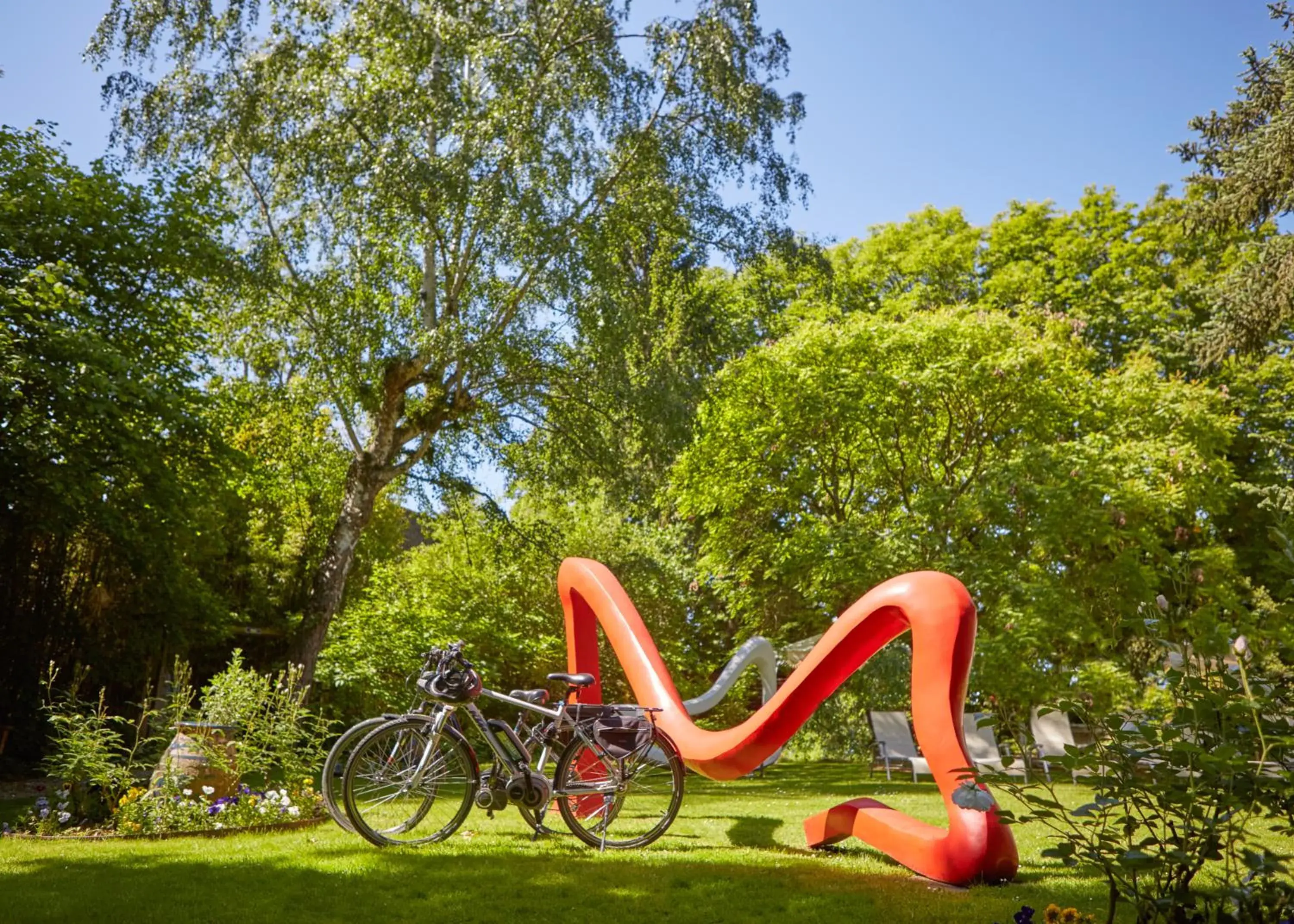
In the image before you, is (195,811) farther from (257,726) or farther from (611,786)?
(611,786)

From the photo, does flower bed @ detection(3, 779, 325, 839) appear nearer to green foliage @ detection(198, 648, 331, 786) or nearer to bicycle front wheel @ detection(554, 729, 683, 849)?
green foliage @ detection(198, 648, 331, 786)

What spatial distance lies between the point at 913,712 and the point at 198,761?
5251 mm

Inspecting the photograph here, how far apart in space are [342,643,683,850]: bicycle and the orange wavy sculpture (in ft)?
1.59

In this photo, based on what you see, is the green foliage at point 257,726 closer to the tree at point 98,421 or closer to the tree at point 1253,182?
the tree at point 98,421

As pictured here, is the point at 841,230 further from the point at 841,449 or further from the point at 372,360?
the point at 372,360

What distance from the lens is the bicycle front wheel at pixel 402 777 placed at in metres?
5.96

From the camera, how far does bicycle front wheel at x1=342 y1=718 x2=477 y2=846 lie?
5.96 meters

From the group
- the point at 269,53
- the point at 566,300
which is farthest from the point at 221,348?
the point at 566,300

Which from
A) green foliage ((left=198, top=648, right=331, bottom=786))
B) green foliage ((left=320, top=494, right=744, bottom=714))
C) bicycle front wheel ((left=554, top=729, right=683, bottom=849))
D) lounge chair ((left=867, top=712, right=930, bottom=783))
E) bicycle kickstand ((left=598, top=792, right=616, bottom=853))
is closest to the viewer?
bicycle kickstand ((left=598, top=792, right=616, bottom=853))

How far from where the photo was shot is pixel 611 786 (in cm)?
650

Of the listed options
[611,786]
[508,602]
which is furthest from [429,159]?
[611,786]

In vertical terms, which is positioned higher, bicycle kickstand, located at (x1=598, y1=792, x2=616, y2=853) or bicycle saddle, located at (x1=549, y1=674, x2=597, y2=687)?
bicycle saddle, located at (x1=549, y1=674, x2=597, y2=687)

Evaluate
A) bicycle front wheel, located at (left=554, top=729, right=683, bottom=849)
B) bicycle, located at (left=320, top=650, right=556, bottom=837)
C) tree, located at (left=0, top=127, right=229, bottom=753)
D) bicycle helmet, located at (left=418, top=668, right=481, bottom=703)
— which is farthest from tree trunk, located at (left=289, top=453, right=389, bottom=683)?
bicycle helmet, located at (left=418, top=668, right=481, bottom=703)

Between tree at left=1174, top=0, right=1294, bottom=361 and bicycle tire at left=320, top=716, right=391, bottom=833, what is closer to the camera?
bicycle tire at left=320, top=716, right=391, bottom=833
